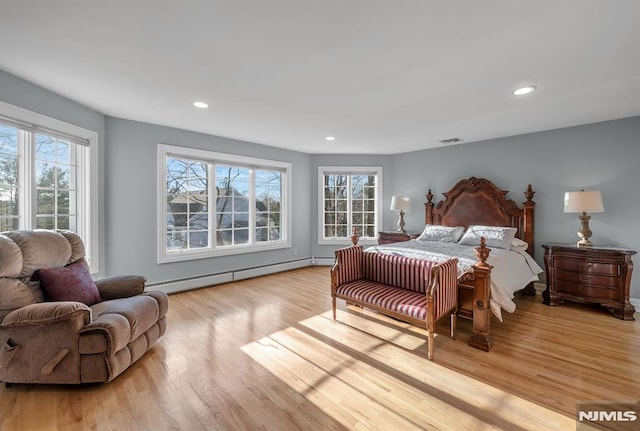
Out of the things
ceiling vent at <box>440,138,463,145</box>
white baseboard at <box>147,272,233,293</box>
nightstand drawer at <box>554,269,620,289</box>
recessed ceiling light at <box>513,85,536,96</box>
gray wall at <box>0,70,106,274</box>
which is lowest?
white baseboard at <box>147,272,233,293</box>

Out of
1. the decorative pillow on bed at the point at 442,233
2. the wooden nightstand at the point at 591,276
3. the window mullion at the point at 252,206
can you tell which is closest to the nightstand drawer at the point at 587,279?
the wooden nightstand at the point at 591,276

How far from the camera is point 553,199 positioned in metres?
4.07

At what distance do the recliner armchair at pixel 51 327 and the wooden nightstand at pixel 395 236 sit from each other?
13.6 feet

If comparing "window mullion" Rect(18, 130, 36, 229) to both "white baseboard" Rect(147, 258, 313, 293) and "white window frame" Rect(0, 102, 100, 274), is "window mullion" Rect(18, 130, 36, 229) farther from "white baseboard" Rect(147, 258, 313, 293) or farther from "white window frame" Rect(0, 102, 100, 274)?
"white baseboard" Rect(147, 258, 313, 293)

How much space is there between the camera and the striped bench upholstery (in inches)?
96.0

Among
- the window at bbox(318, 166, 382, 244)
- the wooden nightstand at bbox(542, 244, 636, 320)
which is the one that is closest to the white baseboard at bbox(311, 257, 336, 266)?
the window at bbox(318, 166, 382, 244)

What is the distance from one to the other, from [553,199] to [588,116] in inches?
45.9

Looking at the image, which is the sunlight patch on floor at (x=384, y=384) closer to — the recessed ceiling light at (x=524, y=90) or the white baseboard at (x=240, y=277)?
the white baseboard at (x=240, y=277)

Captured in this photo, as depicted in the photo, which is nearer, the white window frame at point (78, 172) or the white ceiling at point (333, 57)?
the white ceiling at point (333, 57)

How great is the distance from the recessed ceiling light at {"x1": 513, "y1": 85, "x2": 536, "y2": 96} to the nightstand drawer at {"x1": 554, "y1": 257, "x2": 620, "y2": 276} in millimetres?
2258

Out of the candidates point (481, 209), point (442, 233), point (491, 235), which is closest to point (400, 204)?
point (442, 233)

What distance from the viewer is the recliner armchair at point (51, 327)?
6.23 ft

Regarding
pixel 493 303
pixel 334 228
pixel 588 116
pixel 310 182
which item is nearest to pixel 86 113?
pixel 310 182

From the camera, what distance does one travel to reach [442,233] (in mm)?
4590
